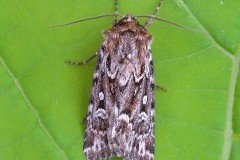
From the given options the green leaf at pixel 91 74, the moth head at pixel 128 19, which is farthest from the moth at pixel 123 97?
the green leaf at pixel 91 74

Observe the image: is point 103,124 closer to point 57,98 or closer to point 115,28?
point 57,98

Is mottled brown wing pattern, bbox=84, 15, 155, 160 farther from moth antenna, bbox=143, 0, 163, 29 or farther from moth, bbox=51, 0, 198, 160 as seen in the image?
moth antenna, bbox=143, 0, 163, 29

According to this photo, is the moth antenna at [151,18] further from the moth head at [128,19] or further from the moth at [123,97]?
the moth head at [128,19]

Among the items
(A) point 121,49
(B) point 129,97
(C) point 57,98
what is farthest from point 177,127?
(C) point 57,98

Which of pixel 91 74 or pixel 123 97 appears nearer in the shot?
pixel 123 97

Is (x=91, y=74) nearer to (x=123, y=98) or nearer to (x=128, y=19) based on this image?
Result: (x=123, y=98)

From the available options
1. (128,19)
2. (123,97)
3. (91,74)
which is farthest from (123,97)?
(128,19)

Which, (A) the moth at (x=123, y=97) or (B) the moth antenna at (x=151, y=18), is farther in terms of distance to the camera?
(B) the moth antenna at (x=151, y=18)
